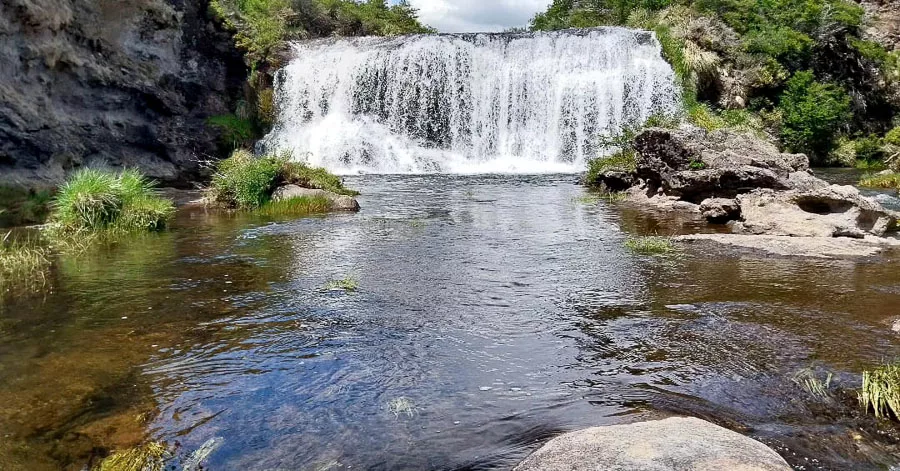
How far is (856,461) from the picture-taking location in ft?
12.7

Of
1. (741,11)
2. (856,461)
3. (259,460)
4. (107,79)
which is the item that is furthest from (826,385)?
(741,11)

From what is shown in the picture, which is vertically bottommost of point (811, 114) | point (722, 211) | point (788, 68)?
point (722, 211)

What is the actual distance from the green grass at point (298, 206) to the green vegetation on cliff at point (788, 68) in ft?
49.5

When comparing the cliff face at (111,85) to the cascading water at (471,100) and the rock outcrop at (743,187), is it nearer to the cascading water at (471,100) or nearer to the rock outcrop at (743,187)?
the cascading water at (471,100)

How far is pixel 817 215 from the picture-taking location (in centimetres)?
1103

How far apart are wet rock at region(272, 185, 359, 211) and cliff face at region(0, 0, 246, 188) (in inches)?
221

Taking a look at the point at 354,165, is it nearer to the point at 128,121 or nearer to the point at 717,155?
the point at 128,121

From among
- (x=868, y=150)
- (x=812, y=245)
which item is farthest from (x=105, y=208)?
(x=868, y=150)

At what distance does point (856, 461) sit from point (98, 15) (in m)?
20.6

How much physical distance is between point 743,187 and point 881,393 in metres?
9.71

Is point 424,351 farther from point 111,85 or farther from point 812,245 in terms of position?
point 111,85

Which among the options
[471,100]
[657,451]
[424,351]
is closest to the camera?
[657,451]

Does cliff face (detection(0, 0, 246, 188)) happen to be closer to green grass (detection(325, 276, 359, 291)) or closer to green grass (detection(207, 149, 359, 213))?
green grass (detection(207, 149, 359, 213))

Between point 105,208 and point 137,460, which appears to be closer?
point 137,460
